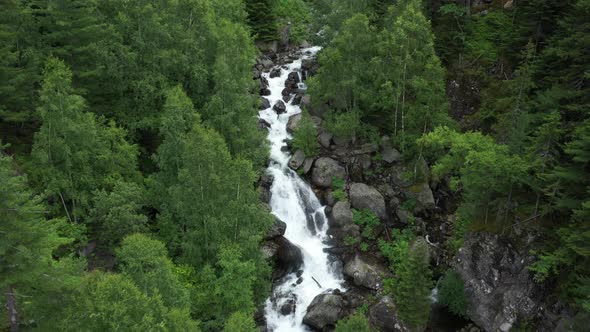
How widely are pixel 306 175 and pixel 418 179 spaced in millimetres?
9783

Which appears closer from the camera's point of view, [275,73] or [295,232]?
[295,232]


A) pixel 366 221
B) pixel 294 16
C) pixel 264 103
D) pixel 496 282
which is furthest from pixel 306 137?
pixel 294 16

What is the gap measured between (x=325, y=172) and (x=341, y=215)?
453 centimetres

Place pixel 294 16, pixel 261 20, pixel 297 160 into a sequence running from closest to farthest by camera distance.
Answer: pixel 297 160
pixel 261 20
pixel 294 16

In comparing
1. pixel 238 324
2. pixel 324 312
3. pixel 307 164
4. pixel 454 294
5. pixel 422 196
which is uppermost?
pixel 238 324

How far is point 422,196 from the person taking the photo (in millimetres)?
37656

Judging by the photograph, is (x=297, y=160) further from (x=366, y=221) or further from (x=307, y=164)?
(x=366, y=221)

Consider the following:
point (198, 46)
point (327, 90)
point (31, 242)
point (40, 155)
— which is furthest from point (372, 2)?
point (31, 242)

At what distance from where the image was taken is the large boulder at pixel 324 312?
1208 inches

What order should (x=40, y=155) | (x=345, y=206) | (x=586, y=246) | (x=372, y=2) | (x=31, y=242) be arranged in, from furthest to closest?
1. (x=372, y=2)
2. (x=345, y=206)
3. (x=40, y=155)
4. (x=586, y=246)
5. (x=31, y=242)

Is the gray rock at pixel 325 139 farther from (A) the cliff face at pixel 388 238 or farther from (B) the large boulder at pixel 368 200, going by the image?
(B) the large boulder at pixel 368 200

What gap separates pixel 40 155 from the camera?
2531cm

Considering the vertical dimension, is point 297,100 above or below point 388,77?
below

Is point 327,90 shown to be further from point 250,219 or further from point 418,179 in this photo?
point 250,219
